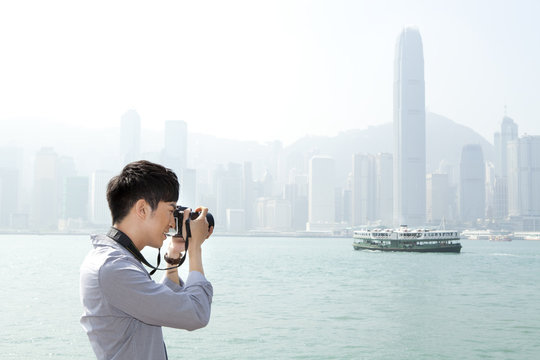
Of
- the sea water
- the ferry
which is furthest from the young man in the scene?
the ferry

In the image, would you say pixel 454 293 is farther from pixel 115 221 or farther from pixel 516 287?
pixel 115 221

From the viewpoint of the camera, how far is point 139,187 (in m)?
2.07

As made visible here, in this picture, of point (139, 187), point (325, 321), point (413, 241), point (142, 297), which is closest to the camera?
point (142, 297)

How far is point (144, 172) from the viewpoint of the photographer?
81.1 inches

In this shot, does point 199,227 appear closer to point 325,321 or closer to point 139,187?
point 139,187

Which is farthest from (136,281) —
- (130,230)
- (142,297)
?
(130,230)

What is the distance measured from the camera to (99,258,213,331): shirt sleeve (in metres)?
1.91

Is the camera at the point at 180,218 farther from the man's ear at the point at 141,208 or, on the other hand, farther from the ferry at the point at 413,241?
the ferry at the point at 413,241

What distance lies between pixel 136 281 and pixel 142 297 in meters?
0.05

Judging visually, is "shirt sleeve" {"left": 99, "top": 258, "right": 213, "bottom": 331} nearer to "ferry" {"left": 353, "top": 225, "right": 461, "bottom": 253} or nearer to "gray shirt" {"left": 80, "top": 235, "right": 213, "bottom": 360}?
"gray shirt" {"left": 80, "top": 235, "right": 213, "bottom": 360}

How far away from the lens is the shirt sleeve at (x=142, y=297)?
191 cm

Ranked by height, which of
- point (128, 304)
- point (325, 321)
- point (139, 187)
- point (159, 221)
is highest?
point (139, 187)

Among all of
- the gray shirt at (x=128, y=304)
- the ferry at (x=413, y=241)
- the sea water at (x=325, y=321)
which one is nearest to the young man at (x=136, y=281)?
the gray shirt at (x=128, y=304)

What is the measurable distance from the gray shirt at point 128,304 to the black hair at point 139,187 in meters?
0.13
